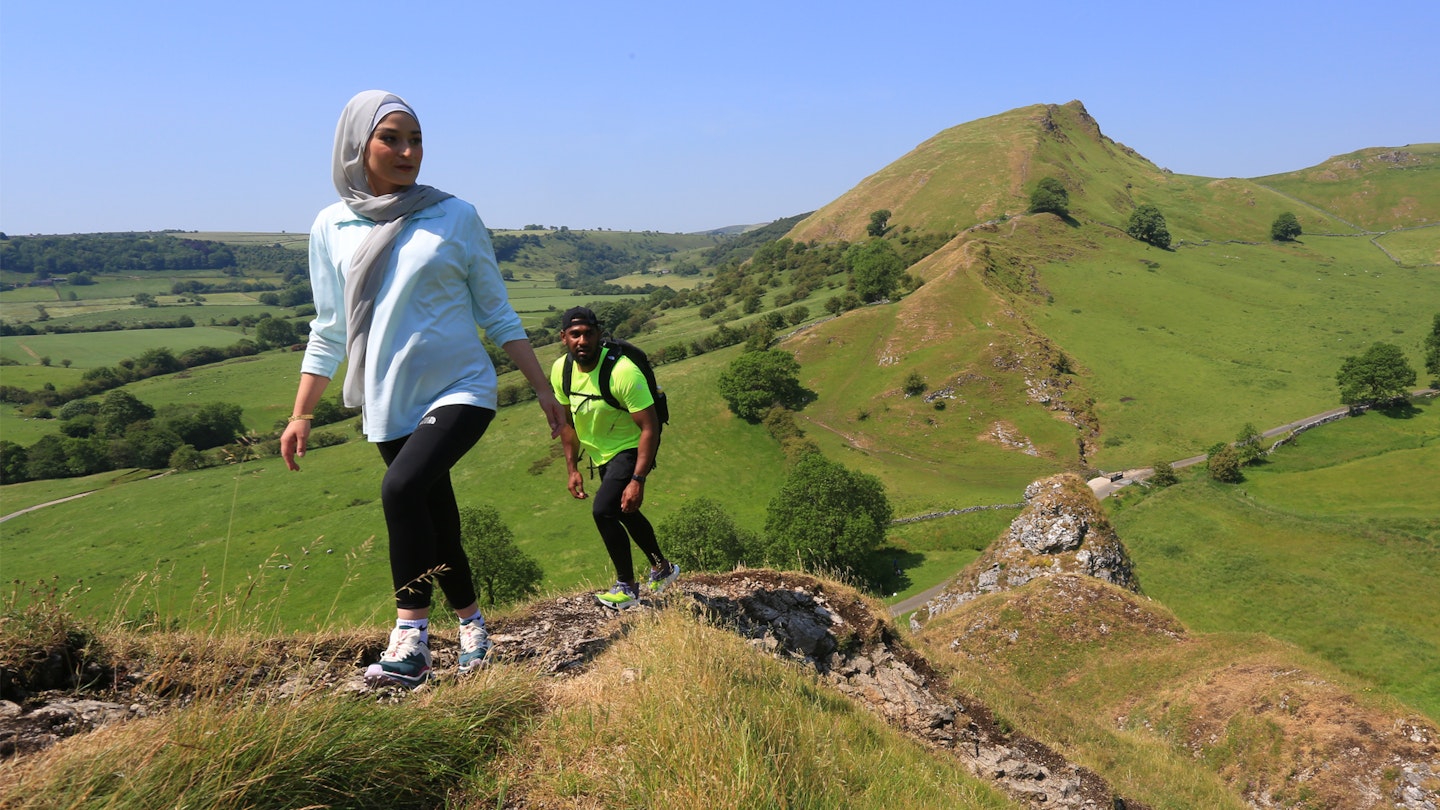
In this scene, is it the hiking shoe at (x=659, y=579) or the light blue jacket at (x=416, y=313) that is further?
the hiking shoe at (x=659, y=579)

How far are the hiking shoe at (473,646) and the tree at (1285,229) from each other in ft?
547

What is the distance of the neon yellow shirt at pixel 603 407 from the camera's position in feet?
18.9

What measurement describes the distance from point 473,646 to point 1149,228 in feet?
430

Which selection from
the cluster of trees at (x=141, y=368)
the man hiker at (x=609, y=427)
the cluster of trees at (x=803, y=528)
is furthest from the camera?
the cluster of trees at (x=141, y=368)

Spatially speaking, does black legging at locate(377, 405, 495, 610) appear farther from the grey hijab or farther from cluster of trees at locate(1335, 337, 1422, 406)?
cluster of trees at locate(1335, 337, 1422, 406)

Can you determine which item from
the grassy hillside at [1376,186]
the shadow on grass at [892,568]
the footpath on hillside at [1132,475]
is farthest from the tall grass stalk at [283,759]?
the grassy hillside at [1376,186]

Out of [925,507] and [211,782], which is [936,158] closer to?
[925,507]

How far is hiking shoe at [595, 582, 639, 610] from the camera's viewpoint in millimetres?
6266

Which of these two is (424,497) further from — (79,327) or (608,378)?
(79,327)

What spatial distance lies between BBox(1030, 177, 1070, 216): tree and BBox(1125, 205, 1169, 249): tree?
34.5 feet

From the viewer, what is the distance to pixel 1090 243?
103125 millimetres

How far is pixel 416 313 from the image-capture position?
13.0ft

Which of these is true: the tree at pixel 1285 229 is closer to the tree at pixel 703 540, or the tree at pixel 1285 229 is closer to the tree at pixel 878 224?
the tree at pixel 878 224

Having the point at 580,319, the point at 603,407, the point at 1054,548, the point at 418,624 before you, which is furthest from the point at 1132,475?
the point at 418,624
